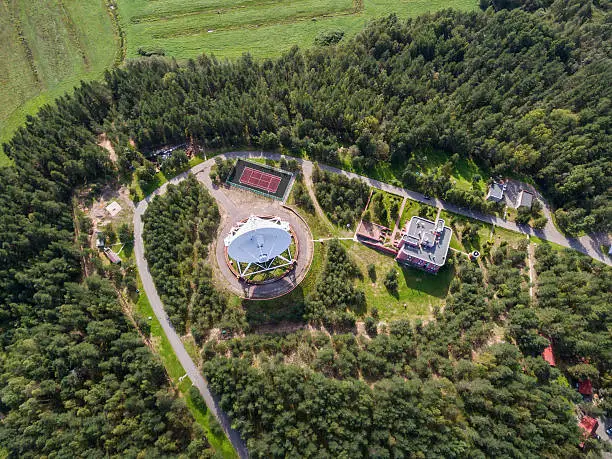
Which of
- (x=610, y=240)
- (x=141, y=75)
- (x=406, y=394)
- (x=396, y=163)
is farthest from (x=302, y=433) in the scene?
(x=141, y=75)

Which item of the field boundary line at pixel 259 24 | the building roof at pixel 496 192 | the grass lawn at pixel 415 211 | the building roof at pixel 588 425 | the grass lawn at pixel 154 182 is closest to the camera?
the building roof at pixel 588 425

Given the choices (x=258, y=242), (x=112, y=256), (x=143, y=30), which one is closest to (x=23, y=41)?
(x=143, y=30)

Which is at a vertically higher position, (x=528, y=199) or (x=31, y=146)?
(x=31, y=146)

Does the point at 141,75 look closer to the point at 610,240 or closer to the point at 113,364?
the point at 113,364

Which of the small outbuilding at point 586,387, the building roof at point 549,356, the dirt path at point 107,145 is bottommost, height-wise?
the small outbuilding at point 586,387

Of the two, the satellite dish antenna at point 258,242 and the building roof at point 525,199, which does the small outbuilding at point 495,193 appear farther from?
the satellite dish antenna at point 258,242

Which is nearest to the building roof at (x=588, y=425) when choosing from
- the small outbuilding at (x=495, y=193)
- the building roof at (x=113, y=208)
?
the small outbuilding at (x=495, y=193)

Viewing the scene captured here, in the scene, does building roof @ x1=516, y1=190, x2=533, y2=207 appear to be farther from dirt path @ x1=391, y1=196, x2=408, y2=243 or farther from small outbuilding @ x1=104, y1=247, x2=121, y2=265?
small outbuilding @ x1=104, y1=247, x2=121, y2=265

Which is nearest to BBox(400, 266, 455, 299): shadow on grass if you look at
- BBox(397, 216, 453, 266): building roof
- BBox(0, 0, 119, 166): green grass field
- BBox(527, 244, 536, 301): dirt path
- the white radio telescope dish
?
BBox(397, 216, 453, 266): building roof
